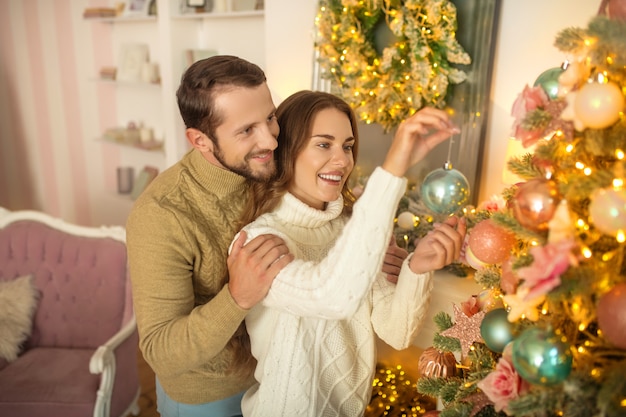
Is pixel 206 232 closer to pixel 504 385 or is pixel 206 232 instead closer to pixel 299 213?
pixel 299 213

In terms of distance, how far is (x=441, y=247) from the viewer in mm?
1102

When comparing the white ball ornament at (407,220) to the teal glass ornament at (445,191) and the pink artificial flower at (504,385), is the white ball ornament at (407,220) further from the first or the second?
the pink artificial flower at (504,385)

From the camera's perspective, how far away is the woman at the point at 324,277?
98 cm

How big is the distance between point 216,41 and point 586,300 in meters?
3.24

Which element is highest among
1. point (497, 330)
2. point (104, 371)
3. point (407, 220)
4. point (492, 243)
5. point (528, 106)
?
point (528, 106)

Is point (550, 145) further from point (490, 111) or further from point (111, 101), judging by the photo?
point (111, 101)

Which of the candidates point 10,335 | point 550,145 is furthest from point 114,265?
point 550,145

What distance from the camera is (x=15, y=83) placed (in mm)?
4164

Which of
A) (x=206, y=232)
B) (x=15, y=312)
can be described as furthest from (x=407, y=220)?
(x=15, y=312)

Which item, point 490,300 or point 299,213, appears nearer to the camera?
point 490,300

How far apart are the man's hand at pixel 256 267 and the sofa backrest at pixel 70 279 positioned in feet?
4.47

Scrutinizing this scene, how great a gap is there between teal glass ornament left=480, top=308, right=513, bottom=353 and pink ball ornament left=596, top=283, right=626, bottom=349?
0.19m

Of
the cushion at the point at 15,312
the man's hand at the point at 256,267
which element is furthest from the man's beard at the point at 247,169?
the cushion at the point at 15,312

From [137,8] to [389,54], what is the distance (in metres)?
2.18
